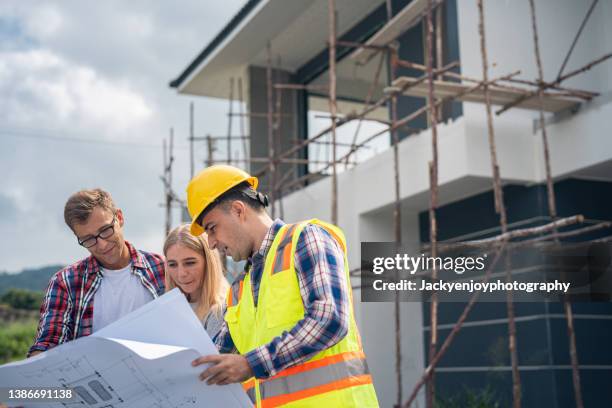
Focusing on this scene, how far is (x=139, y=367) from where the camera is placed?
7.30ft

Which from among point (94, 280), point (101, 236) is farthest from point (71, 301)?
point (101, 236)

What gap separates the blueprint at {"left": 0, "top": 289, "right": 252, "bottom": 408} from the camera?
87.5 inches

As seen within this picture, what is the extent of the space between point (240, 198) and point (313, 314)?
1.81 feet

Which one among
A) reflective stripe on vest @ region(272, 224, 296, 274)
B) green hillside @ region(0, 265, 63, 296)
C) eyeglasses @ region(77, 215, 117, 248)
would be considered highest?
green hillside @ region(0, 265, 63, 296)

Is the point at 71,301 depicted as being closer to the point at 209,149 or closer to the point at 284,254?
the point at 284,254

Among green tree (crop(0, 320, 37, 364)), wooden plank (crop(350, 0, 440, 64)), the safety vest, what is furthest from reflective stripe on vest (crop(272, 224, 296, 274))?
green tree (crop(0, 320, 37, 364))

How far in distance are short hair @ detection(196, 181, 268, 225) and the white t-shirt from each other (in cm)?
92

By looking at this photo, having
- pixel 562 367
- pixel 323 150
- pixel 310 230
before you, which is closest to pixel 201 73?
pixel 323 150

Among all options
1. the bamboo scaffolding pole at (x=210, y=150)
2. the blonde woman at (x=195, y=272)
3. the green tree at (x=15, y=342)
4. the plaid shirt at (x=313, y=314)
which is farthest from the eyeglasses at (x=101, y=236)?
the green tree at (x=15, y=342)

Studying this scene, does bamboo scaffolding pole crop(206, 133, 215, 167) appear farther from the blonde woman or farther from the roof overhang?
the blonde woman

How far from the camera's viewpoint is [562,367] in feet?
28.5

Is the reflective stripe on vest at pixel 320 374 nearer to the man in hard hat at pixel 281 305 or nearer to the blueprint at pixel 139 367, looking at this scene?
the man in hard hat at pixel 281 305

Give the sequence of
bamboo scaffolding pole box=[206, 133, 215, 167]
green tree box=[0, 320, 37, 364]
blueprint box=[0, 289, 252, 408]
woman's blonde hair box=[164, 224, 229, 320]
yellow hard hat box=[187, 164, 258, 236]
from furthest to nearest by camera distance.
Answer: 1. green tree box=[0, 320, 37, 364]
2. bamboo scaffolding pole box=[206, 133, 215, 167]
3. woman's blonde hair box=[164, 224, 229, 320]
4. yellow hard hat box=[187, 164, 258, 236]
5. blueprint box=[0, 289, 252, 408]

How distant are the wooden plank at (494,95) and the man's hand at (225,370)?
6199 mm
